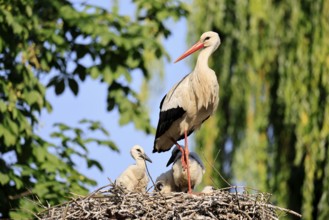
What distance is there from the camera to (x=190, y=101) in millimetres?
8656

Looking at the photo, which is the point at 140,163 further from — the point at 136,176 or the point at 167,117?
the point at 167,117

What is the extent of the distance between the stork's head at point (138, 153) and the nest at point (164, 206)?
0.91 m

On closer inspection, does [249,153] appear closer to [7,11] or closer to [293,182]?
[293,182]

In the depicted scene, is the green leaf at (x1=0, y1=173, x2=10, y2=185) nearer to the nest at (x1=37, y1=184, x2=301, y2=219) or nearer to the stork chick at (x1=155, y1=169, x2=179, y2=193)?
the stork chick at (x1=155, y1=169, x2=179, y2=193)

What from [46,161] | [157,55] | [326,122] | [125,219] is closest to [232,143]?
[326,122]

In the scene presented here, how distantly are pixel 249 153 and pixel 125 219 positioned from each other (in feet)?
18.9

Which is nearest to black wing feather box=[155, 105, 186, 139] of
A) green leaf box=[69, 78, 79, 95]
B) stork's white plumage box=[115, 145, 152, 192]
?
stork's white plumage box=[115, 145, 152, 192]

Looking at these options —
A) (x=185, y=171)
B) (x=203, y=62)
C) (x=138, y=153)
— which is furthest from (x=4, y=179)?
(x=203, y=62)

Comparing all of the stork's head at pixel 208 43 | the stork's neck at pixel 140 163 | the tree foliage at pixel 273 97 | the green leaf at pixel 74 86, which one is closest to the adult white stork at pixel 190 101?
the stork's head at pixel 208 43

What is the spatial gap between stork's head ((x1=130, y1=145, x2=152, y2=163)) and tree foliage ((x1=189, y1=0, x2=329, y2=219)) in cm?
432

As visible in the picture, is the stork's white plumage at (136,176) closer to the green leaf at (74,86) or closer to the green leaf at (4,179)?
the green leaf at (4,179)

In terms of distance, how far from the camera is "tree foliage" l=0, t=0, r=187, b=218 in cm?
945

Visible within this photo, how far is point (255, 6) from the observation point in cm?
1305

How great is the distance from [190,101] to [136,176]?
0.82 meters
